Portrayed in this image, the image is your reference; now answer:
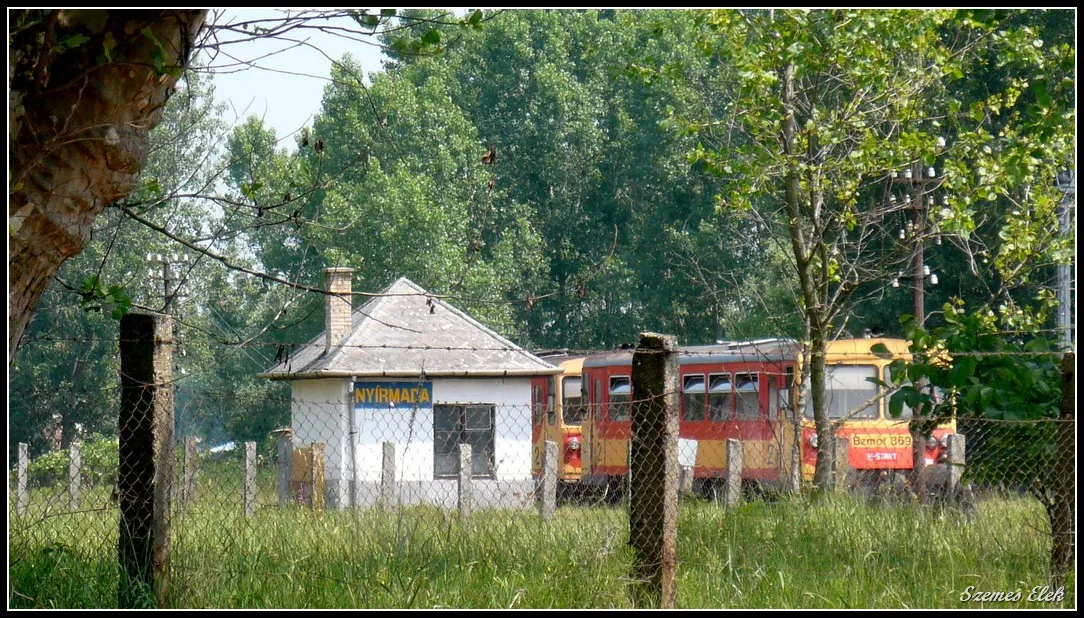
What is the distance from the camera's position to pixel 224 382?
5016 centimetres

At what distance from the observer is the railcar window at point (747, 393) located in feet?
68.1

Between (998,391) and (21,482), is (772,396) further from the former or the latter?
(998,391)

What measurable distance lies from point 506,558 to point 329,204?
33.7 meters

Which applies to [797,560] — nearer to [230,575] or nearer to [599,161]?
[230,575]

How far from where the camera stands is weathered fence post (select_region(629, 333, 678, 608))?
6496mm

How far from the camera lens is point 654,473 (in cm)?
663

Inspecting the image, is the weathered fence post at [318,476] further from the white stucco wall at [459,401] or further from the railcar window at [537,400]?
the railcar window at [537,400]

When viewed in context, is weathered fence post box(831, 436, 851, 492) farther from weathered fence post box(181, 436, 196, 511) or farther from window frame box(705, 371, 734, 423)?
weathered fence post box(181, 436, 196, 511)

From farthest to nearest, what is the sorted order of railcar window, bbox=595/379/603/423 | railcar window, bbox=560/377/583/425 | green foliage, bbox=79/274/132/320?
railcar window, bbox=560/377/583/425 < railcar window, bbox=595/379/603/423 < green foliage, bbox=79/274/132/320

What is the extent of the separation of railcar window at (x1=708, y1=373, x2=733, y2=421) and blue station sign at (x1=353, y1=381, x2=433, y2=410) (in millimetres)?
6334

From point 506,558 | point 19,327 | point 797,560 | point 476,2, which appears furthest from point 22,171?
point 797,560

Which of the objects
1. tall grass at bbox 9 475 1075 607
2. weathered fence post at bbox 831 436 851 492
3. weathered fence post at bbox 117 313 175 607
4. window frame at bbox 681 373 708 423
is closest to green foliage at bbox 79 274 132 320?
weathered fence post at bbox 117 313 175 607

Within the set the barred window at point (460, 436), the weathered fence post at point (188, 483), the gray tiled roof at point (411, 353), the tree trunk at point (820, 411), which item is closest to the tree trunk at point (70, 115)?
the weathered fence post at point (188, 483)

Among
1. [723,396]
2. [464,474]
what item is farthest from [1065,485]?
[723,396]
